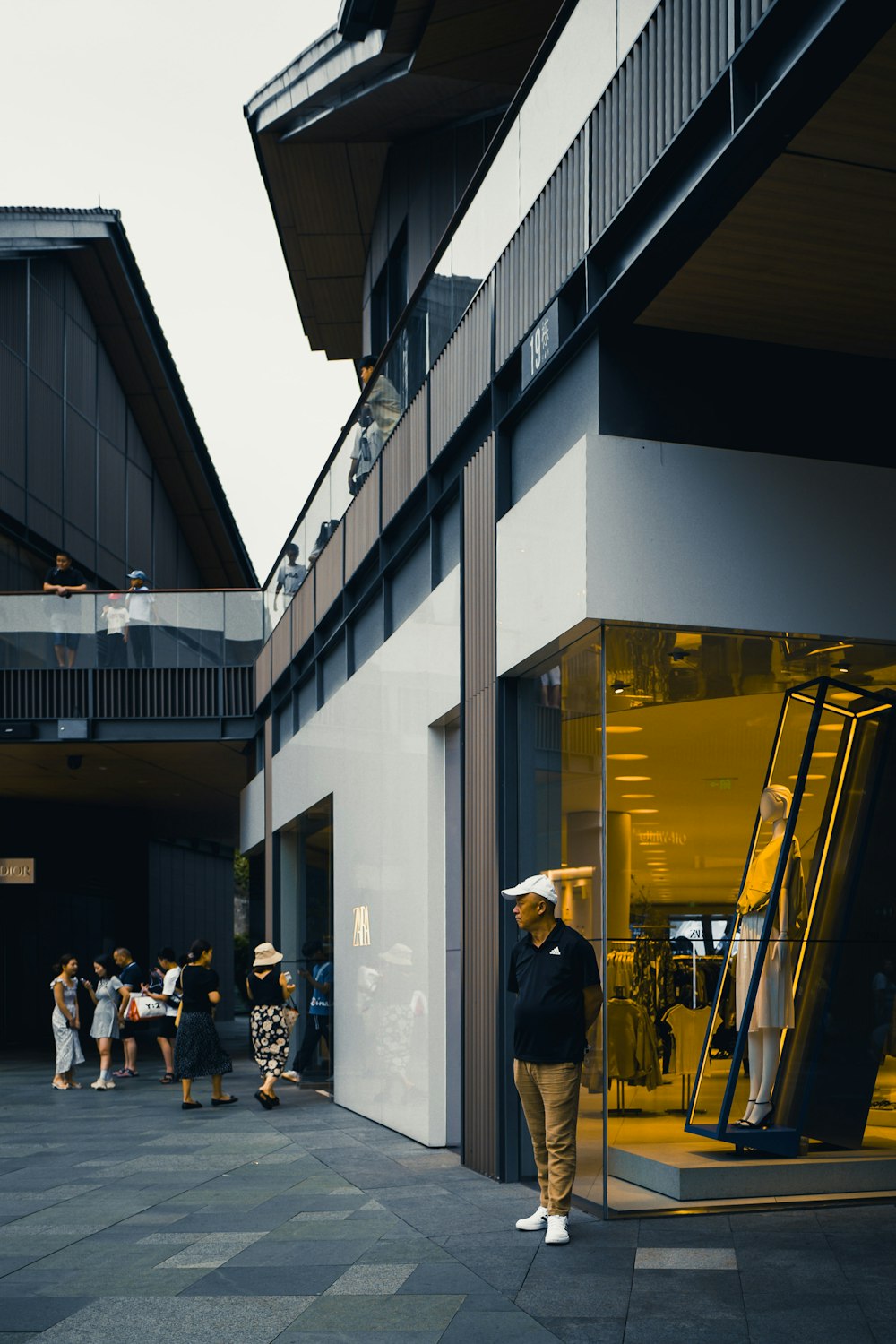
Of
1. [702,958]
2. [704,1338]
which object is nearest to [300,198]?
[702,958]

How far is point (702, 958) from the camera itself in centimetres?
860

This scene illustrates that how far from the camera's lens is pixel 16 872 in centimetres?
3109

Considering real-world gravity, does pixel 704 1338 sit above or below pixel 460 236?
below

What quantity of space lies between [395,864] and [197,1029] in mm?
4005

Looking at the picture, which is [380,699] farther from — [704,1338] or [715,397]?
[704,1338]

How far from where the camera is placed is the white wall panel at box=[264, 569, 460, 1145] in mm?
11758

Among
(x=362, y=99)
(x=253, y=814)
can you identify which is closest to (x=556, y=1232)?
(x=362, y=99)

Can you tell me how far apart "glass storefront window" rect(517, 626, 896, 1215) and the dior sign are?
935 inches

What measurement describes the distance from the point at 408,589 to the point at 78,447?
24.3 metres

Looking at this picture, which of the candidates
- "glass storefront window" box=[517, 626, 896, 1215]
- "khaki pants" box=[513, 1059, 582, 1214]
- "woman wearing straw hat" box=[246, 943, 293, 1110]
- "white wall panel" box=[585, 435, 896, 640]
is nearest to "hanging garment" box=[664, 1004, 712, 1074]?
"glass storefront window" box=[517, 626, 896, 1215]

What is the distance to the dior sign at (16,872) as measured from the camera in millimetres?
31000

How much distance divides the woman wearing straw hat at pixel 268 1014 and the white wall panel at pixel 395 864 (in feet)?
2.14

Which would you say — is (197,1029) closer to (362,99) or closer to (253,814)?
(253,814)

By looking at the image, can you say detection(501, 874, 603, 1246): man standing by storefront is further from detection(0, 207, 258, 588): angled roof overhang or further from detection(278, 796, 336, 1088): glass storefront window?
detection(0, 207, 258, 588): angled roof overhang
